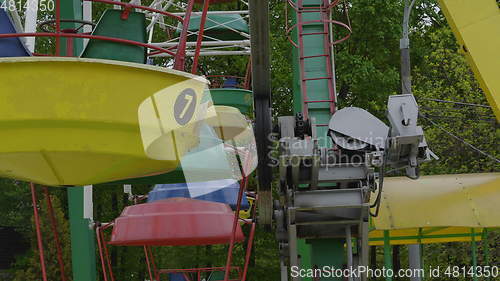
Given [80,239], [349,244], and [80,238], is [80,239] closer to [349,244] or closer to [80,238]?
[80,238]

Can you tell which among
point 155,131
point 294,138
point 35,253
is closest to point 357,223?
point 294,138

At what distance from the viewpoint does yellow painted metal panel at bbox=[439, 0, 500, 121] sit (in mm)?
10422

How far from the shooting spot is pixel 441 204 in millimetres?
12273

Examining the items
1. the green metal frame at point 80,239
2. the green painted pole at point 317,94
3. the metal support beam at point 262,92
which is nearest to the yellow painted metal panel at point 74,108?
the metal support beam at point 262,92

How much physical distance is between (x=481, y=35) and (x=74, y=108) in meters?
7.29

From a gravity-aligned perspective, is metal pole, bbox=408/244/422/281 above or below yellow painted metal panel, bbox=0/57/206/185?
below

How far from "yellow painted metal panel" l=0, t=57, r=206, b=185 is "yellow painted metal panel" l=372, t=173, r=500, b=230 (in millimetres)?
7820

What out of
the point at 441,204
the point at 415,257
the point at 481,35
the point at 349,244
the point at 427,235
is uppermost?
the point at 481,35

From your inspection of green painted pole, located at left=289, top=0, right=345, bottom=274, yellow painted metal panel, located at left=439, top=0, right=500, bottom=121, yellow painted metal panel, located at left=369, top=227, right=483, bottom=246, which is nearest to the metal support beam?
green painted pole, located at left=289, top=0, right=345, bottom=274

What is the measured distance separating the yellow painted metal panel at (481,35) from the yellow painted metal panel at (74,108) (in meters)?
6.64

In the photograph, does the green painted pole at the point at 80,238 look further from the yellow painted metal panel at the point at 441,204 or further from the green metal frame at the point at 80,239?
the yellow painted metal panel at the point at 441,204

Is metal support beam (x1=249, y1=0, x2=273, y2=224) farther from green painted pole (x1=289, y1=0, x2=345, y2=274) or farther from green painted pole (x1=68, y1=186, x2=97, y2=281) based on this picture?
green painted pole (x1=68, y1=186, x2=97, y2=281)

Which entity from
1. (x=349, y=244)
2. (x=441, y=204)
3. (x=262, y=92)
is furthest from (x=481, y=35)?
(x=262, y=92)

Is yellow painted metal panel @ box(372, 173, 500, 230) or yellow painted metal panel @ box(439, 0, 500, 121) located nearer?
yellow painted metal panel @ box(439, 0, 500, 121)
